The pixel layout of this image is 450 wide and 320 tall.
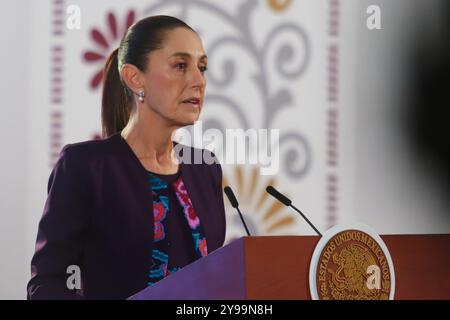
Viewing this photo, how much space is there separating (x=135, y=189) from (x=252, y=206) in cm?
61

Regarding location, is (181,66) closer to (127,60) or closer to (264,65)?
(127,60)

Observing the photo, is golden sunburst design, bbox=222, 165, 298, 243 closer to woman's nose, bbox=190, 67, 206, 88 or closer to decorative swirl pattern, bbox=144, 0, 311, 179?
decorative swirl pattern, bbox=144, 0, 311, 179

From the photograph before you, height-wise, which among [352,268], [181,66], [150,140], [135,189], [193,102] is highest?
[181,66]

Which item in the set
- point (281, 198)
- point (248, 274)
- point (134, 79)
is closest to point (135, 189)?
point (134, 79)

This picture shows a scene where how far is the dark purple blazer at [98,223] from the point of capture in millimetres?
2023

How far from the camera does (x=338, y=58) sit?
2814 mm

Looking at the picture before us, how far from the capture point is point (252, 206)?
8.57 feet

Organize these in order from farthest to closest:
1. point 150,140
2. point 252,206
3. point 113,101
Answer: point 252,206 → point 113,101 → point 150,140

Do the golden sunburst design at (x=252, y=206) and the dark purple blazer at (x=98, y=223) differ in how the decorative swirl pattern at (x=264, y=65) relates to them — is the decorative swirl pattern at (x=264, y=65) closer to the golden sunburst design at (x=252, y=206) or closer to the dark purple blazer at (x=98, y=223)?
→ the golden sunburst design at (x=252, y=206)

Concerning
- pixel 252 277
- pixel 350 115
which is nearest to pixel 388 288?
pixel 252 277

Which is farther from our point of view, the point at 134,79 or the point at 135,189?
the point at 134,79

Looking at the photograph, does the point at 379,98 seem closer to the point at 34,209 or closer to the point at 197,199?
the point at 197,199

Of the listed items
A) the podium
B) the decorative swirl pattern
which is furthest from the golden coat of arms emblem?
the decorative swirl pattern

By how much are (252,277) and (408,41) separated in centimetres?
184
